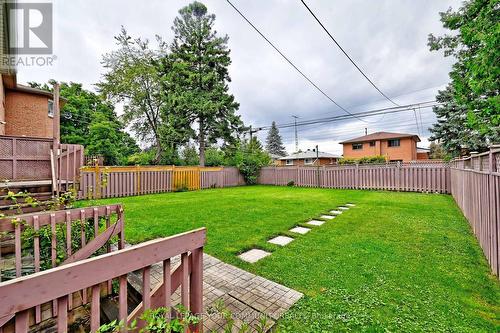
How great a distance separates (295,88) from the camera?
12055mm

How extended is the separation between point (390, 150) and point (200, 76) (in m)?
21.1

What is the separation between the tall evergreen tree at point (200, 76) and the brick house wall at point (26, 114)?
6.60 m

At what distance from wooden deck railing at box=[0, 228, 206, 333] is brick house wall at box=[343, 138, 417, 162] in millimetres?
26087

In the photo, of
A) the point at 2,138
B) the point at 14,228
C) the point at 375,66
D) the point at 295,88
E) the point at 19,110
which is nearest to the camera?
the point at 14,228

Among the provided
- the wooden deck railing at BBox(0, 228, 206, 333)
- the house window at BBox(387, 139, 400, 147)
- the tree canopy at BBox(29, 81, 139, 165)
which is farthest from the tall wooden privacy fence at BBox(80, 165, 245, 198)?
the house window at BBox(387, 139, 400, 147)

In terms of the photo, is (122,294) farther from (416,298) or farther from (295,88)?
(295,88)

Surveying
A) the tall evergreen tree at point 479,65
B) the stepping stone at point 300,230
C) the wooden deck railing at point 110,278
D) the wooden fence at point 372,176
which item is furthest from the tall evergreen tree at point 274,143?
the wooden deck railing at point 110,278

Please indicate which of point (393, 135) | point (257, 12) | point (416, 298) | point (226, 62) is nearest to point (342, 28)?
point (257, 12)

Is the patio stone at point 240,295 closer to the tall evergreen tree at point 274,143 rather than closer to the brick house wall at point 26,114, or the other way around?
the brick house wall at point 26,114

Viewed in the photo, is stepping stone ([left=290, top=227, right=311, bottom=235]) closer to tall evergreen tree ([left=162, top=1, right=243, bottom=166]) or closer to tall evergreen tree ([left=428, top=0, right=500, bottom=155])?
tall evergreen tree ([left=428, top=0, right=500, bottom=155])

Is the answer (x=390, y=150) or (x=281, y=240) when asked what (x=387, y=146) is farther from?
(x=281, y=240)

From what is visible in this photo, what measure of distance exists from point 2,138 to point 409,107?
58.7 feet

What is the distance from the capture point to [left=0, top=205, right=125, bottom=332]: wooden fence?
1854 mm

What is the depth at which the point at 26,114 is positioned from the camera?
35.4ft
